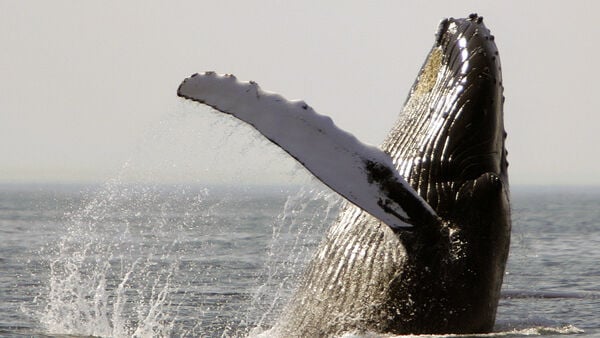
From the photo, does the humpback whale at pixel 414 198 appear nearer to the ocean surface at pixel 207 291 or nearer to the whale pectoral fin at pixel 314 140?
the whale pectoral fin at pixel 314 140

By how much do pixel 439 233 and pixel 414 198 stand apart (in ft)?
1.62

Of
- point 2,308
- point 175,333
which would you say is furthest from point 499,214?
point 2,308

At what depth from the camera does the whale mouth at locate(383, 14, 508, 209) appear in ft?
29.5

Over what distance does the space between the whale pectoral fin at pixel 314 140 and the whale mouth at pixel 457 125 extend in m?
0.84

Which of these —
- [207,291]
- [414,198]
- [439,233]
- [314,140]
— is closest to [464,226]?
[439,233]

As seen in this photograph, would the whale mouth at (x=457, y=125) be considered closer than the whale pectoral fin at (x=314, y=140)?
No

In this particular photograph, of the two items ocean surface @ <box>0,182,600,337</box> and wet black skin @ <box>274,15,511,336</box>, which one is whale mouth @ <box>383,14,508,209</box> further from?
ocean surface @ <box>0,182,600,337</box>

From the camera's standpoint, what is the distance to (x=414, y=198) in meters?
8.25

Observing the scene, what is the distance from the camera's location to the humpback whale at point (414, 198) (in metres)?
8.13

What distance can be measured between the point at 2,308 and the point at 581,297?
781cm

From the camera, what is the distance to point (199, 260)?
2400 centimetres

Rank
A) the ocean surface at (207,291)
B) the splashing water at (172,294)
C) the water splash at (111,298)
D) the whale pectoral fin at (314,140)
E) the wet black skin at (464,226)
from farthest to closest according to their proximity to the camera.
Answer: the water splash at (111,298) → the splashing water at (172,294) → the ocean surface at (207,291) → the wet black skin at (464,226) → the whale pectoral fin at (314,140)

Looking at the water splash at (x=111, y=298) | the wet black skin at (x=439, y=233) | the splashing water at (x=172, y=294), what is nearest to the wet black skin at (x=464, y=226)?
the wet black skin at (x=439, y=233)

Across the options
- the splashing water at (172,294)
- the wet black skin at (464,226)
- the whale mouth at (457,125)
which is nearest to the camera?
the wet black skin at (464,226)
